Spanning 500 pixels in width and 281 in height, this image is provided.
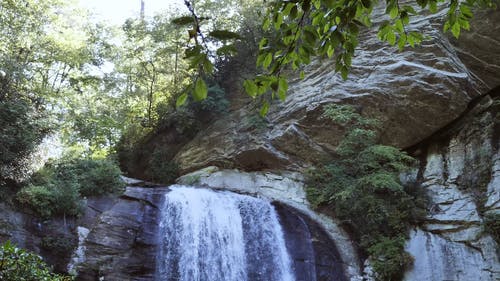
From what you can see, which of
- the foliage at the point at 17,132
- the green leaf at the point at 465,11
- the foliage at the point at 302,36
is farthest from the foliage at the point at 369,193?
the foliage at the point at 302,36

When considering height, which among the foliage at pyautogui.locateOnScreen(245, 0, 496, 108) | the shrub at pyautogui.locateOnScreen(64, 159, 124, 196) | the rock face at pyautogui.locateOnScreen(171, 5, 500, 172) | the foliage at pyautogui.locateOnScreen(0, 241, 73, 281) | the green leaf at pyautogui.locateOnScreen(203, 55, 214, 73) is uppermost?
the rock face at pyautogui.locateOnScreen(171, 5, 500, 172)

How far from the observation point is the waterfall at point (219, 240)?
9.78 meters

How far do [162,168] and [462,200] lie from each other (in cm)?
939

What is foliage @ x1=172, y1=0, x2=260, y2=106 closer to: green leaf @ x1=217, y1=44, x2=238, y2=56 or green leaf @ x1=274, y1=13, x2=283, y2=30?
green leaf @ x1=217, y1=44, x2=238, y2=56

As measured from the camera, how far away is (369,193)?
11453 millimetres

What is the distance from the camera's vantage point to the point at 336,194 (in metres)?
11.5

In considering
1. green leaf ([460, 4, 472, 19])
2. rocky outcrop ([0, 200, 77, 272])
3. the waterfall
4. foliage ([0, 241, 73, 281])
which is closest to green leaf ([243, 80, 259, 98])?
green leaf ([460, 4, 472, 19])

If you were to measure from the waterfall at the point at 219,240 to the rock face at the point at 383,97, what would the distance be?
2.56 m

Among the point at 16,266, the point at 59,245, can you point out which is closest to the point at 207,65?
the point at 16,266

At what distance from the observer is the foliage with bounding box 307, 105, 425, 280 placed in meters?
10.5

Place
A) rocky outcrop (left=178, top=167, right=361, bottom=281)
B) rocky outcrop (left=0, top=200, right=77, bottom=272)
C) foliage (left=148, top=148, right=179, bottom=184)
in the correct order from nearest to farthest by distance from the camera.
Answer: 1. rocky outcrop (left=0, top=200, right=77, bottom=272)
2. rocky outcrop (left=178, top=167, right=361, bottom=281)
3. foliage (left=148, top=148, right=179, bottom=184)

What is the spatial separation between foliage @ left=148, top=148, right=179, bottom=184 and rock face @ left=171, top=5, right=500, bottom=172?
1.54 ft

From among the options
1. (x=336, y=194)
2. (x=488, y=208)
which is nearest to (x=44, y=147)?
(x=336, y=194)

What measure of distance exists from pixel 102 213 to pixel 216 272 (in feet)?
10.2
